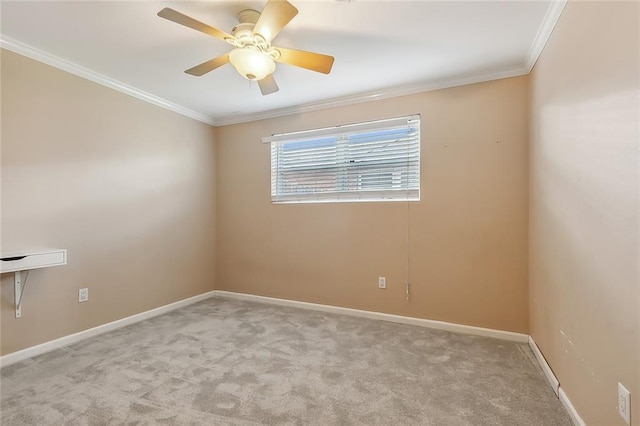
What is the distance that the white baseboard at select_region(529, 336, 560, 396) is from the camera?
1.78m

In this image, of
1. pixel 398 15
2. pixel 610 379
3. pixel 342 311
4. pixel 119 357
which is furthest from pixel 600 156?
pixel 119 357

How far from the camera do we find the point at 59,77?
245 centimetres

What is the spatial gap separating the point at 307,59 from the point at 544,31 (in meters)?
1.58

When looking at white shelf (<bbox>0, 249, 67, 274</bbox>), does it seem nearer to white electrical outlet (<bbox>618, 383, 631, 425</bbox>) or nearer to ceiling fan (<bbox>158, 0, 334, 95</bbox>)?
ceiling fan (<bbox>158, 0, 334, 95</bbox>)

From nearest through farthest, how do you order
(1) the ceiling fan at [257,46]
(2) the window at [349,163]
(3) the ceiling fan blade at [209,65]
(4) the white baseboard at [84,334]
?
(1) the ceiling fan at [257,46], (3) the ceiling fan blade at [209,65], (4) the white baseboard at [84,334], (2) the window at [349,163]

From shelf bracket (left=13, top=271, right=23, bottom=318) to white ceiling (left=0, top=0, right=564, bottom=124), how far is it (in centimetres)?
167

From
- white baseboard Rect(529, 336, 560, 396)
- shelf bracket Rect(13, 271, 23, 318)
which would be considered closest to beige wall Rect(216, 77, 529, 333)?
white baseboard Rect(529, 336, 560, 396)

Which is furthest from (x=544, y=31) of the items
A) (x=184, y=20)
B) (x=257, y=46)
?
(x=184, y=20)

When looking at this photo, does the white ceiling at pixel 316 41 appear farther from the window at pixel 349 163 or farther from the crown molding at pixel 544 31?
the window at pixel 349 163

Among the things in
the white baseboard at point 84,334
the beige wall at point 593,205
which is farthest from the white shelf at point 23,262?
the beige wall at point 593,205

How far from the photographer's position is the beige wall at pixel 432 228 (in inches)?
102

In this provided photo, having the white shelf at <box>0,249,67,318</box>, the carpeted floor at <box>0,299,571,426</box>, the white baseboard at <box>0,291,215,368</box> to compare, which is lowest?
the carpeted floor at <box>0,299,571,426</box>

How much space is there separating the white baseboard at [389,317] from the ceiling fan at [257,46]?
2384mm

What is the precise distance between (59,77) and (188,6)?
A: 1516 mm
